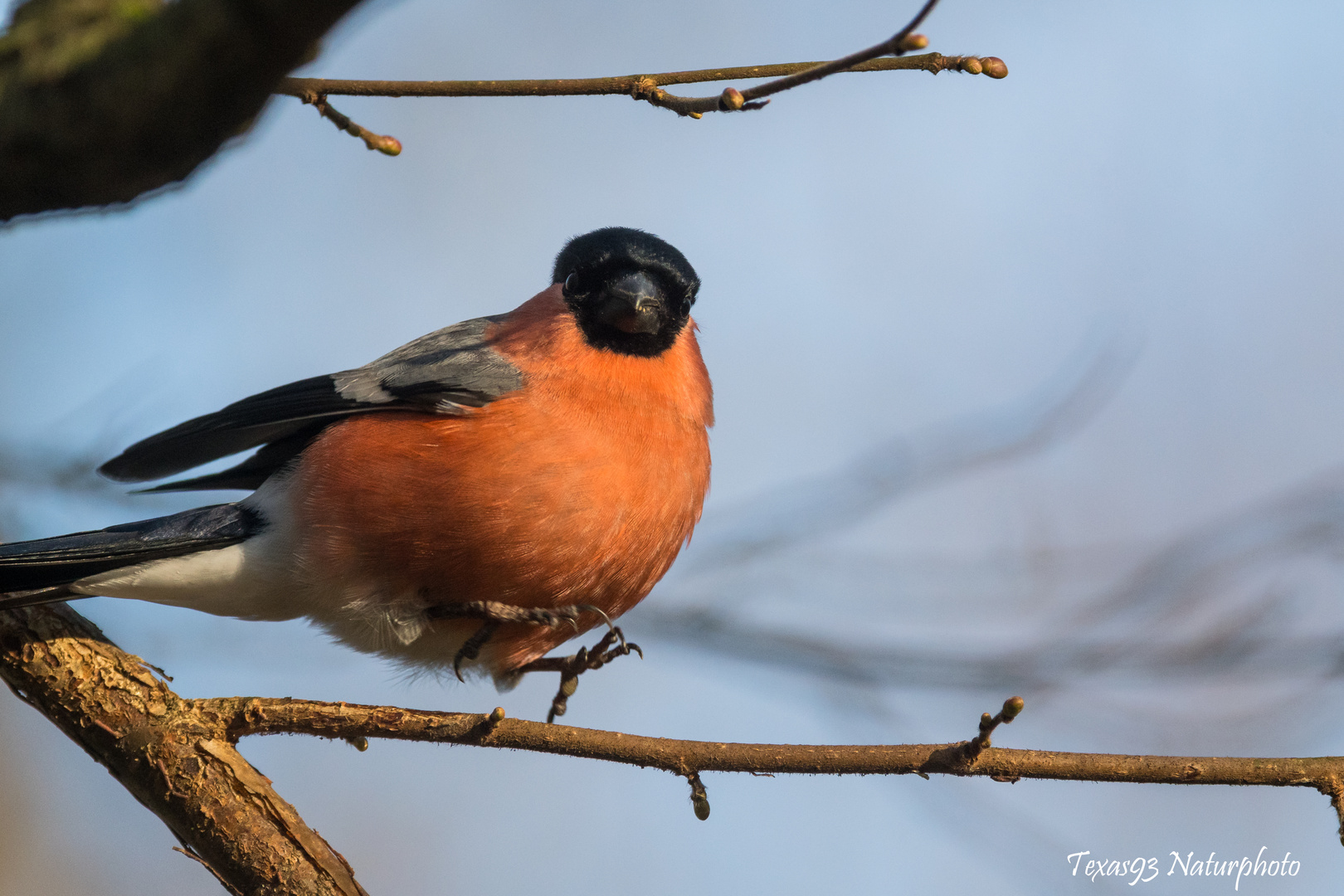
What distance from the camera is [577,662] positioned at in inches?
129

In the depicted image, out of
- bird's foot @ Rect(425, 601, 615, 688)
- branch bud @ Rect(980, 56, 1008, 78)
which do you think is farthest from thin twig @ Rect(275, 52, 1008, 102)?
bird's foot @ Rect(425, 601, 615, 688)

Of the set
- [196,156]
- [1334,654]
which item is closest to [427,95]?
[196,156]

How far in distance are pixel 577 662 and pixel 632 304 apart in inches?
48.7

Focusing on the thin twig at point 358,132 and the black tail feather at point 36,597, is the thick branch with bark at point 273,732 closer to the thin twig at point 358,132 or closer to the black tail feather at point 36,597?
the black tail feather at point 36,597

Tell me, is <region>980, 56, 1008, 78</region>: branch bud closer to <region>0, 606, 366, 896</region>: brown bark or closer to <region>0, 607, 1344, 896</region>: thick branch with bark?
<region>0, 607, 1344, 896</region>: thick branch with bark

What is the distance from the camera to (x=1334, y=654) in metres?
4.06

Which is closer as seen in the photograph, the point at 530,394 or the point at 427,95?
the point at 427,95

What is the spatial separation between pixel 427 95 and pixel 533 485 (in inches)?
46.9

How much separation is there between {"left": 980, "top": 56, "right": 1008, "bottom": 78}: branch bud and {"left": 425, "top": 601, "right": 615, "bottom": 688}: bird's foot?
6.21 feet

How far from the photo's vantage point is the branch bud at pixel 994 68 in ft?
8.91

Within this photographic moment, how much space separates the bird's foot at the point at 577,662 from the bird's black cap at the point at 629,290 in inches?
41.6

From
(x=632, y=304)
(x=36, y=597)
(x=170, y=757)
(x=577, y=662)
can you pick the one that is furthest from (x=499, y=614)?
(x=36, y=597)

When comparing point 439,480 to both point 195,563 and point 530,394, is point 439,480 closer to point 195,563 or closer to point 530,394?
point 530,394

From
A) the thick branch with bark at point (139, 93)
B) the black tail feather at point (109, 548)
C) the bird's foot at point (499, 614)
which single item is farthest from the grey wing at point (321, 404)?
the thick branch with bark at point (139, 93)
